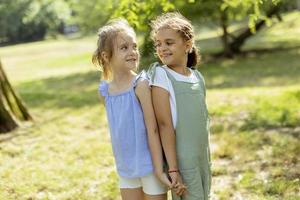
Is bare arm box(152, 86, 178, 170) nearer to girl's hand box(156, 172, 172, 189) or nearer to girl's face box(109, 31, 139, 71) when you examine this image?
girl's hand box(156, 172, 172, 189)

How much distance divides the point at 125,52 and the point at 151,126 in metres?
0.46

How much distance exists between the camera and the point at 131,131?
3104 mm

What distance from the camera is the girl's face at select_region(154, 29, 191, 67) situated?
3061mm

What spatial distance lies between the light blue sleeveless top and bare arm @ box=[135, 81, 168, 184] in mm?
50

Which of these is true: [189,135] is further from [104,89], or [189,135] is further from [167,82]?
[104,89]

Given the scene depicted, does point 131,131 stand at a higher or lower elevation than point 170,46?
lower

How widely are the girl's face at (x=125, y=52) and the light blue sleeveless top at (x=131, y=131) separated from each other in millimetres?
95

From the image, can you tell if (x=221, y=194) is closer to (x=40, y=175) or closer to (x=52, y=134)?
(x=40, y=175)

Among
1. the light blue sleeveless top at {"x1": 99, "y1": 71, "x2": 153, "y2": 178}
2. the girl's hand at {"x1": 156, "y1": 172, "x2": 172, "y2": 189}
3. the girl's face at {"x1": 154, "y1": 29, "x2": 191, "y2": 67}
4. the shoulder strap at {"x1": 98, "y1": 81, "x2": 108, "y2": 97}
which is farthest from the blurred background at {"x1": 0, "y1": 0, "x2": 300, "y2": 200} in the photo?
the girl's hand at {"x1": 156, "y1": 172, "x2": 172, "y2": 189}

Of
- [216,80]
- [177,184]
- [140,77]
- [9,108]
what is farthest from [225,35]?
[177,184]

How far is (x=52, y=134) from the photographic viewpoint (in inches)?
324

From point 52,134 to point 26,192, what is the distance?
286 cm

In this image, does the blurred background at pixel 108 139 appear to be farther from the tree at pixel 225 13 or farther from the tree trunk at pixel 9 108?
the tree at pixel 225 13

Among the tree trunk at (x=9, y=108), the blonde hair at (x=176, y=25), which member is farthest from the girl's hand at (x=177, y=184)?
the tree trunk at (x=9, y=108)
